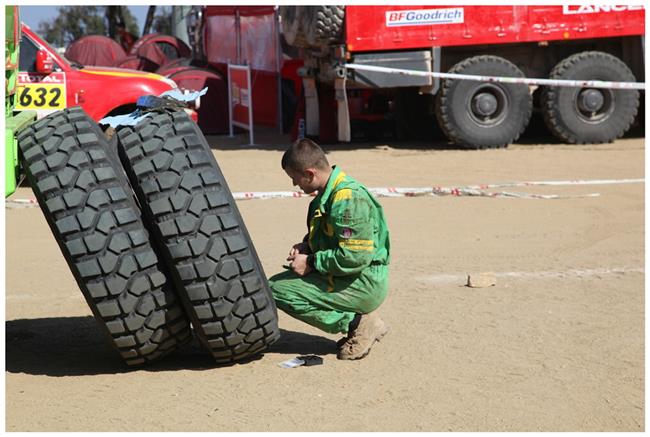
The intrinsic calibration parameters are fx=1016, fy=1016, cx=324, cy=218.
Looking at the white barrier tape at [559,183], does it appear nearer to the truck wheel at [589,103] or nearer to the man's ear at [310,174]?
the truck wheel at [589,103]

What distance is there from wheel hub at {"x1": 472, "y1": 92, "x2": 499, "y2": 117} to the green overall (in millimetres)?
9755

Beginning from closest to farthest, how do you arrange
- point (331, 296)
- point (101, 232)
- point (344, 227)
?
point (101, 232), point (344, 227), point (331, 296)

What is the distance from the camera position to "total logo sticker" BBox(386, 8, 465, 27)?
13.8 meters

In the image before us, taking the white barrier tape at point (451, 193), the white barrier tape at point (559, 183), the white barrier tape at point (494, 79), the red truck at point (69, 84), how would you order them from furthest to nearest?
the white barrier tape at point (494, 79) → the red truck at point (69, 84) → the white barrier tape at point (559, 183) → the white barrier tape at point (451, 193)

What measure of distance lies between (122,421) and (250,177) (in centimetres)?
803

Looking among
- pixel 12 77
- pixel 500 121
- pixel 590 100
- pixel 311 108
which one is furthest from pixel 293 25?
pixel 12 77

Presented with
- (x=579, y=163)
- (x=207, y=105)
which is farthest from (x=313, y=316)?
(x=207, y=105)

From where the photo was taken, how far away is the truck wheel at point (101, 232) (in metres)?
4.33

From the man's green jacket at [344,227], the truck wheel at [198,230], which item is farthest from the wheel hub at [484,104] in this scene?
the truck wheel at [198,230]

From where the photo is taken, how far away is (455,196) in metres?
9.89

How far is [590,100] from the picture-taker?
48.2 feet

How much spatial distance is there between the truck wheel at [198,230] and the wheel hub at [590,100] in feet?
36.2

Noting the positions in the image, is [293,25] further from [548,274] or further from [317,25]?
[548,274]

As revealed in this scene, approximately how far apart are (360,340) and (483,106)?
10037mm
